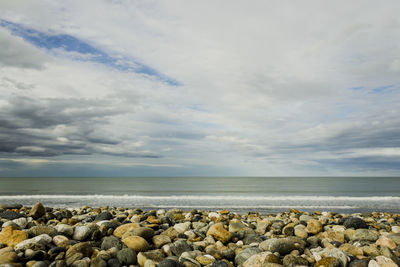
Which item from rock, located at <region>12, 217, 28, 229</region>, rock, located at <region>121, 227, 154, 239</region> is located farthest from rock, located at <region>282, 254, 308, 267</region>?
rock, located at <region>12, 217, 28, 229</region>

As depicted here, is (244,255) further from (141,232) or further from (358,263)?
(141,232)

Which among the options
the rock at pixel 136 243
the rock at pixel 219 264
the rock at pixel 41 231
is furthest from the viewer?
the rock at pixel 41 231

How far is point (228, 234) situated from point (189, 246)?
1.30 metres

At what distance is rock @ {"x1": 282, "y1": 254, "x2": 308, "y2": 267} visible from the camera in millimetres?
4770

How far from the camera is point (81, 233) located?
229 inches

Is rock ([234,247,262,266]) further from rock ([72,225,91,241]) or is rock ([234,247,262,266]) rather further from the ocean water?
the ocean water

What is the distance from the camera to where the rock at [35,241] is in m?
4.75

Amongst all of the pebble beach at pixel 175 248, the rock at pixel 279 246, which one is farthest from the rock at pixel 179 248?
the rock at pixel 279 246

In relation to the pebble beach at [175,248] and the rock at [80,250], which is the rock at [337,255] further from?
the rock at [80,250]

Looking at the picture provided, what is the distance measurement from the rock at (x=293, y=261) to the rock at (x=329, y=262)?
0.21 m

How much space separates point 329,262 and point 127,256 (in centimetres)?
364

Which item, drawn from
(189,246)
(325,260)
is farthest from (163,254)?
(325,260)

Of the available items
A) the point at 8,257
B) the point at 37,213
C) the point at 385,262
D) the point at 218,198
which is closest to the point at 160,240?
the point at 8,257

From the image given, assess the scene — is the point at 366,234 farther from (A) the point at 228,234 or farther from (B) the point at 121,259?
(B) the point at 121,259
